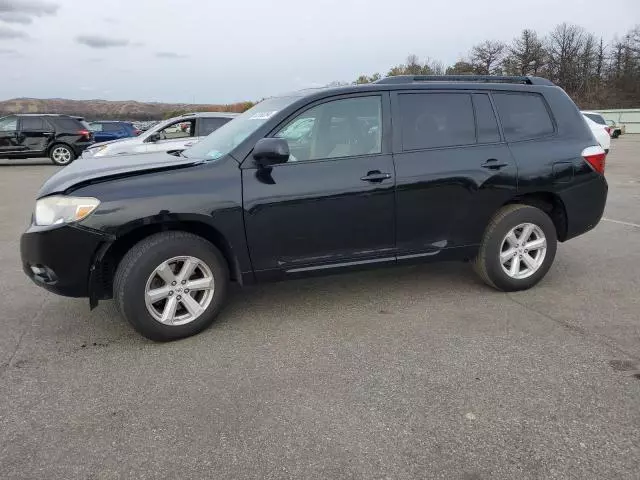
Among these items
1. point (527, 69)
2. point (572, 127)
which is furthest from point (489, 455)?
point (527, 69)

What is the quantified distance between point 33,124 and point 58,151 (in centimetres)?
114

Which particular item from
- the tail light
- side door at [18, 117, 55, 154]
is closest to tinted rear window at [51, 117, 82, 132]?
side door at [18, 117, 55, 154]

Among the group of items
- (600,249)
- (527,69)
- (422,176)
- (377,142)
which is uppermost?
(527,69)

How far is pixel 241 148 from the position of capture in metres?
3.74

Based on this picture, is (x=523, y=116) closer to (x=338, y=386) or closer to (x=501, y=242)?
(x=501, y=242)

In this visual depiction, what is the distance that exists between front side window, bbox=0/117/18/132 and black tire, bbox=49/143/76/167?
1288 mm

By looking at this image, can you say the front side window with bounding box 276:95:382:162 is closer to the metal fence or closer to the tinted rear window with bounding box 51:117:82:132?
the tinted rear window with bounding box 51:117:82:132

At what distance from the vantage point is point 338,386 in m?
3.03

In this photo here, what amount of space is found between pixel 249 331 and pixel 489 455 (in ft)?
6.39

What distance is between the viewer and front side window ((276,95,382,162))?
3.89 metres

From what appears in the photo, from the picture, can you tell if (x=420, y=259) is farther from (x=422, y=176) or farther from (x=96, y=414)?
(x=96, y=414)

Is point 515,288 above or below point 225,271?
below

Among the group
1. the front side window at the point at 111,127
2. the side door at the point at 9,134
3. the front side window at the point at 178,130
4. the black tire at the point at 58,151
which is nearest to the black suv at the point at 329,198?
the front side window at the point at 178,130

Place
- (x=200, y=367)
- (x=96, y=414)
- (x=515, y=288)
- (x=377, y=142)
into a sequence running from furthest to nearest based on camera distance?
(x=515, y=288), (x=377, y=142), (x=200, y=367), (x=96, y=414)
